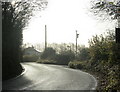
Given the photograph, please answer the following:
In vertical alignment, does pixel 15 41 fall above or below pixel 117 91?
above

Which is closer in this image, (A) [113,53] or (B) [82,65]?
(A) [113,53]

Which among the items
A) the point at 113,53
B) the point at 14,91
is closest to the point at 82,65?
the point at 113,53

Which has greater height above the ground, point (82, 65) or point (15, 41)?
point (15, 41)

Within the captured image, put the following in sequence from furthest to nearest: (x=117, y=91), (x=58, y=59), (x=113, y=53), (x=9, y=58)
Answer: (x=58, y=59) < (x=9, y=58) < (x=113, y=53) < (x=117, y=91)

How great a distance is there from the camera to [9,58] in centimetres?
2152

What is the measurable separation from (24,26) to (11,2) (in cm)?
452

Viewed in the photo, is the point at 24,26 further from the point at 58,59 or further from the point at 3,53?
the point at 58,59

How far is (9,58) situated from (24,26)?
8129mm

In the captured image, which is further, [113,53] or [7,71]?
[7,71]

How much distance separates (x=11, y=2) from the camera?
82.0 feet

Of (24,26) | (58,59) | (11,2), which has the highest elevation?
(11,2)

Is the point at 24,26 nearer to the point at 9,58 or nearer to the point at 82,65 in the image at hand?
the point at 9,58

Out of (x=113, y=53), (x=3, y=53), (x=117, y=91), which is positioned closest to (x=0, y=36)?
(x=3, y=53)

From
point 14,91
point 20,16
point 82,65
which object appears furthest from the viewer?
point 82,65
